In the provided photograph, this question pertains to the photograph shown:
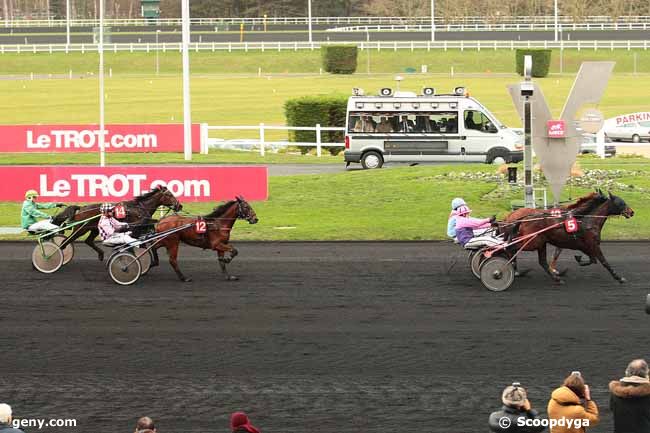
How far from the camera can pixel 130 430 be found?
31.0 ft

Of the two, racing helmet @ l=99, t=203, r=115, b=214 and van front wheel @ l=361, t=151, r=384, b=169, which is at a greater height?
van front wheel @ l=361, t=151, r=384, b=169

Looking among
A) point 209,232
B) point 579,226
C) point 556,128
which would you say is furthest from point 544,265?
point 209,232

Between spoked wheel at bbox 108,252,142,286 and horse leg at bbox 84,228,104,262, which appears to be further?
horse leg at bbox 84,228,104,262

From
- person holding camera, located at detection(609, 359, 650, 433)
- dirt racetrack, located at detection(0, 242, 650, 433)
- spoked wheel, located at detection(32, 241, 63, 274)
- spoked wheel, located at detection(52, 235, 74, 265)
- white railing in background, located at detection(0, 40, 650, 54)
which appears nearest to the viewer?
person holding camera, located at detection(609, 359, 650, 433)

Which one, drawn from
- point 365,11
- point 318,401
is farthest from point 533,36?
point 318,401

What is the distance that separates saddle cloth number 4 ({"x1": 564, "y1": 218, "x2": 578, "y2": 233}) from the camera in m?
15.0

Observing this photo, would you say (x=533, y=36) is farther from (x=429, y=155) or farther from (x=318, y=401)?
(x=318, y=401)

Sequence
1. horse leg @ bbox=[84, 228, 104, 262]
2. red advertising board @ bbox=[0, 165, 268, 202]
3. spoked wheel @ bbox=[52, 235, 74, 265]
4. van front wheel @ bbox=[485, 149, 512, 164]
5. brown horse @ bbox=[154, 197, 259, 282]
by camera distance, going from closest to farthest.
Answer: brown horse @ bbox=[154, 197, 259, 282]
spoked wheel @ bbox=[52, 235, 74, 265]
horse leg @ bbox=[84, 228, 104, 262]
red advertising board @ bbox=[0, 165, 268, 202]
van front wheel @ bbox=[485, 149, 512, 164]

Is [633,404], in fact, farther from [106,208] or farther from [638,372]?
[106,208]

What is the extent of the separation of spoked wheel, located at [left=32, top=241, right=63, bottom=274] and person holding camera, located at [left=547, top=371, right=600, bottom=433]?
33.6ft

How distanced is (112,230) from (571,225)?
248 inches

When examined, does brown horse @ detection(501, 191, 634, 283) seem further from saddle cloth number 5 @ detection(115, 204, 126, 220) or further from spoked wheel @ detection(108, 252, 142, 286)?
saddle cloth number 5 @ detection(115, 204, 126, 220)

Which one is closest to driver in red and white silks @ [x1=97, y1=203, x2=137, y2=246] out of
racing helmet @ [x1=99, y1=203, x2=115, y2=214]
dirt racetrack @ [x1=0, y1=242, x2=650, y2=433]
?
racing helmet @ [x1=99, y1=203, x2=115, y2=214]

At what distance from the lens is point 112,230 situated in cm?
1573
